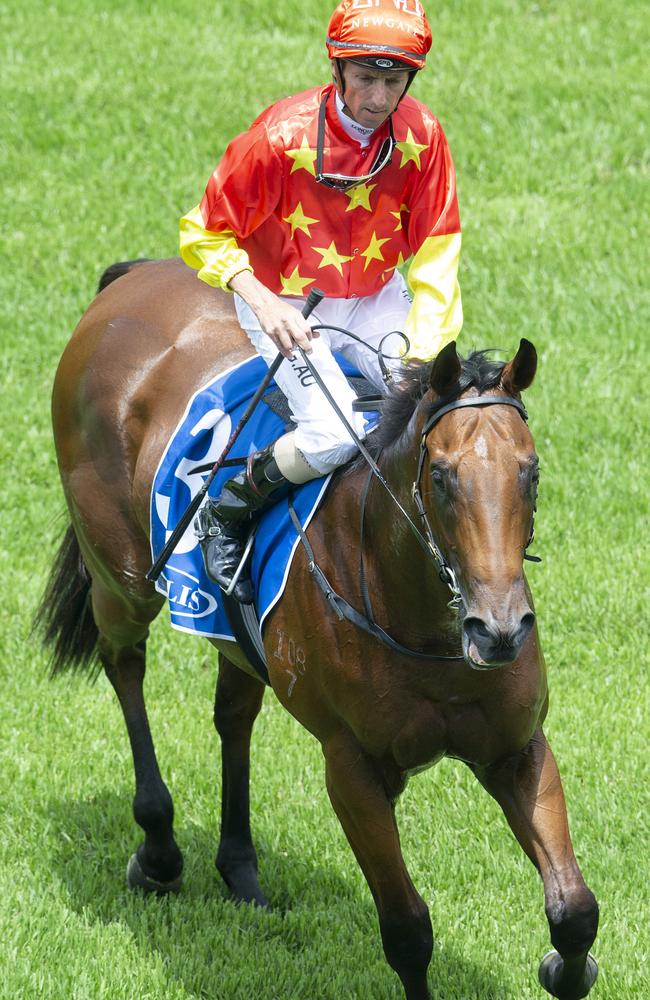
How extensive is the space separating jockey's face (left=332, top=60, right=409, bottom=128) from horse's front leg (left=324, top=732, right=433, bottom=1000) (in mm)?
1899

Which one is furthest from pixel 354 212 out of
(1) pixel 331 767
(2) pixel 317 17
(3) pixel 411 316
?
(2) pixel 317 17

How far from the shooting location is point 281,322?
4.27 metres

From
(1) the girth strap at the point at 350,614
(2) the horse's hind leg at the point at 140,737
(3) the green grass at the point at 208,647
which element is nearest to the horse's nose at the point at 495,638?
(1) the girth strap at the point at 350,614

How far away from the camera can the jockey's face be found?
434 centimetres

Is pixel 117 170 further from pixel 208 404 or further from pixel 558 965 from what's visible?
pixel 558 965

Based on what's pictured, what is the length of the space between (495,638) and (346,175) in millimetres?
1824

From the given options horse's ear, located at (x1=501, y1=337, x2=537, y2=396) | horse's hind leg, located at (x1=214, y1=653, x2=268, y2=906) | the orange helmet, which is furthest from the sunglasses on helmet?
horse's hind leg, located at (x1=214, y1=653, x2=268, y2=906)

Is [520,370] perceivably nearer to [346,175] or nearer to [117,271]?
[346,175]

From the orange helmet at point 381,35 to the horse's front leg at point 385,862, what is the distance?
202cm

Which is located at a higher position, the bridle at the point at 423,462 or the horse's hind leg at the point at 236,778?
the bridle at the point at 423,462

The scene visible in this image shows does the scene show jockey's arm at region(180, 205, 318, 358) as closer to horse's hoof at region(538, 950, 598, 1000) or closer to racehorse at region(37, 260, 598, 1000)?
racehorse at region(37, 260, 598, 1000)

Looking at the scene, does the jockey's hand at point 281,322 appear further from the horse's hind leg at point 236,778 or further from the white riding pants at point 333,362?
the horse's hind leg at point 236,778

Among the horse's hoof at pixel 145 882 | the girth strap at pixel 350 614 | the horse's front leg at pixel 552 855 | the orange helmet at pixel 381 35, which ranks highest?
the orange helmet at pixel 381 35

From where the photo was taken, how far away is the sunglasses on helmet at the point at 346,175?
4.54m
